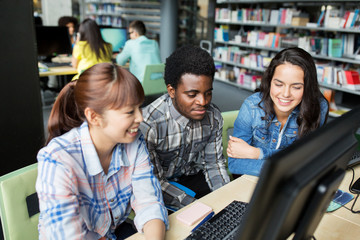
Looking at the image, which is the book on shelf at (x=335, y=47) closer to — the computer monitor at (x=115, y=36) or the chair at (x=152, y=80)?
the chair at (x=152, y=80)

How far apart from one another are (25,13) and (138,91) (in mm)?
1329

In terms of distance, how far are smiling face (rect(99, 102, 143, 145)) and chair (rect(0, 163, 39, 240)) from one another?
0.90 feet

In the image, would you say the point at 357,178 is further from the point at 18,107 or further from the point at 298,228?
the point at 18,107

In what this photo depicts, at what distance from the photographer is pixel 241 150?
1.41m

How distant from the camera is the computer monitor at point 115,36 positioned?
4188 millimetres

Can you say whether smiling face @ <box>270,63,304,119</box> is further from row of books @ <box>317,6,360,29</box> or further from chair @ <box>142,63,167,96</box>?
row of books @ <box>317,6,360,29</box>

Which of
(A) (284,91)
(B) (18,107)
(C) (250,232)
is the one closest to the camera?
(C) (250,232)

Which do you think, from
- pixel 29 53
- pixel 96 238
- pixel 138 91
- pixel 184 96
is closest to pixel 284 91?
pixel 184 96

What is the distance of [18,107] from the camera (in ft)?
6.40

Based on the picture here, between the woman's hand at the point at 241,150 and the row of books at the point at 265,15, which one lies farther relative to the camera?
the row of books at the point at 265,15

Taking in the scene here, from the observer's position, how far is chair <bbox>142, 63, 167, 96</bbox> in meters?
3.10

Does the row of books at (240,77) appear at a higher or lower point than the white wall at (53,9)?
lower

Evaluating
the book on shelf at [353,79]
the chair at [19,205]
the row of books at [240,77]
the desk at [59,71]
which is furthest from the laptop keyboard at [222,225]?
the row of books at [240,77]

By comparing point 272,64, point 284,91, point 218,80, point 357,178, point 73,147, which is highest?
point 272,64
